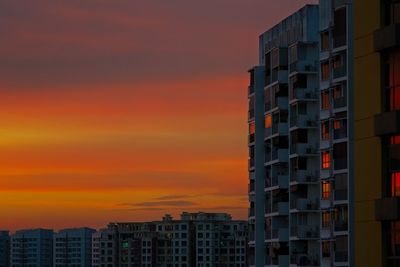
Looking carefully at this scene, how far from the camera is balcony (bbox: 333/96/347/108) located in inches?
2899

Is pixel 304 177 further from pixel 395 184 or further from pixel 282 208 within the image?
pixel 395 184

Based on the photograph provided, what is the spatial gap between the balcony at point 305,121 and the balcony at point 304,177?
3235 millimetres

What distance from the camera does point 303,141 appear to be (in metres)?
82.3

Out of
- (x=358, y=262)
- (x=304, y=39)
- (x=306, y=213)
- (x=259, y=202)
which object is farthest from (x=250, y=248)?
(x=358, y=262)

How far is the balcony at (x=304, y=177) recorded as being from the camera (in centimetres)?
8115

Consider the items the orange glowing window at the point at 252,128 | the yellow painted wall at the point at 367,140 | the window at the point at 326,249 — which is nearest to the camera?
the yellow painted wall at the point at 367,140

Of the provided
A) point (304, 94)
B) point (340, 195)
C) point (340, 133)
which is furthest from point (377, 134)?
point (304, 94)

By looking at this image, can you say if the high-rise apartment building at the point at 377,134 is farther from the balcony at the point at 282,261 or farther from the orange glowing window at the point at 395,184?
the balcony at the point at 282,261

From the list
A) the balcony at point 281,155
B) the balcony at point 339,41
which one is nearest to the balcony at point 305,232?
the balcony at point 281,155

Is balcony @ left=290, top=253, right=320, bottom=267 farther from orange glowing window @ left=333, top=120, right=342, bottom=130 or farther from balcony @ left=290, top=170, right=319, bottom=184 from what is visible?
orange glowing window @ left=333, top=120, right=342, bottom=130

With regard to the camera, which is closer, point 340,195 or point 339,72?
point 340,195

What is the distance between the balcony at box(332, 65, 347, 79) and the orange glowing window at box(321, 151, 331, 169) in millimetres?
5216

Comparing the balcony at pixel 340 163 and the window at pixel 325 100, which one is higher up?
the window at pixel 325 100

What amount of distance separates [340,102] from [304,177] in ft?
29.9
